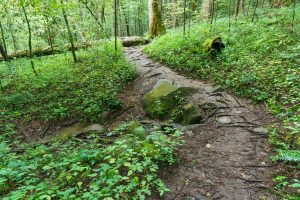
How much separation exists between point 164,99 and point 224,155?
3.04 metres

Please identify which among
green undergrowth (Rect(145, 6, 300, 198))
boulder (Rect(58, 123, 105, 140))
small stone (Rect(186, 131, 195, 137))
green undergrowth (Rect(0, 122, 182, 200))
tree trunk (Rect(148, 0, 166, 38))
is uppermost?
tree trunk (Rect(148, 0, 166, 38))

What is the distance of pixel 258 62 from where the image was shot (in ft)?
27.4

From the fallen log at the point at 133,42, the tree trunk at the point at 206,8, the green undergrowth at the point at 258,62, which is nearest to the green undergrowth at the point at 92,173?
the green undergrowth at the point at 258,62

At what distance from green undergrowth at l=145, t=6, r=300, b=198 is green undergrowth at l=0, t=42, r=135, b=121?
269cm

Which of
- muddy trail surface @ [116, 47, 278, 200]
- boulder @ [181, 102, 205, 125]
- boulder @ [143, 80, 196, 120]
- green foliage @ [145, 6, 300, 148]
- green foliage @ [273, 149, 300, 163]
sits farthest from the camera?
boulder @ [143, 80, 196, 120]

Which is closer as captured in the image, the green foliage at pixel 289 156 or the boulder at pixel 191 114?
the green foliage at pixel 289 156

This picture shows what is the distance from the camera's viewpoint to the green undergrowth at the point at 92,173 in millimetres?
3316

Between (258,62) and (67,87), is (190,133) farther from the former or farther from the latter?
(67,87)

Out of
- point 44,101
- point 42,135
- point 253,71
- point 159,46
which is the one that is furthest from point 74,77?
point 253,71

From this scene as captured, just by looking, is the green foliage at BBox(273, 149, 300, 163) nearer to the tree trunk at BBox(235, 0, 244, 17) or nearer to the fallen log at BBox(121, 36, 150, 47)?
the tree trunk at BBox(235, 0, 244, 17)

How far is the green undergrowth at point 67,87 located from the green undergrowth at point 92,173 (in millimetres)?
3058

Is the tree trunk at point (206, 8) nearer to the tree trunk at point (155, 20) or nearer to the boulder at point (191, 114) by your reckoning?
the tree trunk at point (155, 20)

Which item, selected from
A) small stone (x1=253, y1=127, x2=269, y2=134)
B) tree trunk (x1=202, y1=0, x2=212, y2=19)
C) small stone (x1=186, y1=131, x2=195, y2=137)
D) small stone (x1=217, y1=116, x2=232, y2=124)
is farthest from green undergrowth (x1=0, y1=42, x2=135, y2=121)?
tree trunk (x1=202, y1=0, x2=212, y2=19)

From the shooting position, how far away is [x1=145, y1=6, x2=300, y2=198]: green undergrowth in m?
5.36
